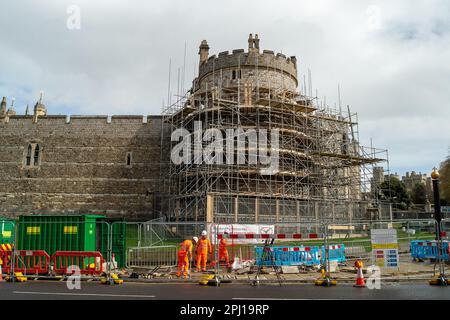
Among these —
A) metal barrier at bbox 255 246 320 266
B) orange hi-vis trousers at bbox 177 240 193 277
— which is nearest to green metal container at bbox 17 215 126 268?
orange hi-vis trousers at bbox 177 240 193 277

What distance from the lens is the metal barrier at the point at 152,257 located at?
13.5m

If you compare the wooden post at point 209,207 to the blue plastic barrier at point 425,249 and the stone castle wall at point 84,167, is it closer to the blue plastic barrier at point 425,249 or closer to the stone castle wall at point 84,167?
the stone castle wall at point 84,167

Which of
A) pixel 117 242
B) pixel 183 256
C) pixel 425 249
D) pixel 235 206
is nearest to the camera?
pixel 183 256

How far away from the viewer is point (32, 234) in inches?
491

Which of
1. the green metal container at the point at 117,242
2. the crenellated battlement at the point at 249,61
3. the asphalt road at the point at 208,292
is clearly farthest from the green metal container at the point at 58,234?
the crenellated battlement at the point at 249,61

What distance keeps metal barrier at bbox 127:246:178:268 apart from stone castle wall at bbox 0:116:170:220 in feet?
47.5

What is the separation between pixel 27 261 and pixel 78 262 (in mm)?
1576

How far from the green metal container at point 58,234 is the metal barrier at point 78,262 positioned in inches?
30.9

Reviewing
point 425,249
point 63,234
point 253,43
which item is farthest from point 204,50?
point 425,249

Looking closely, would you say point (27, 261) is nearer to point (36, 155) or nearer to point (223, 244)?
point (223, 244)

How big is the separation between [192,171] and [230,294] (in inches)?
657

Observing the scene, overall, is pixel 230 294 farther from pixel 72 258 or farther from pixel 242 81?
pixel 242 81

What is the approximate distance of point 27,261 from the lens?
11.5 m

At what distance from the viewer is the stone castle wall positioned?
1139 inches
